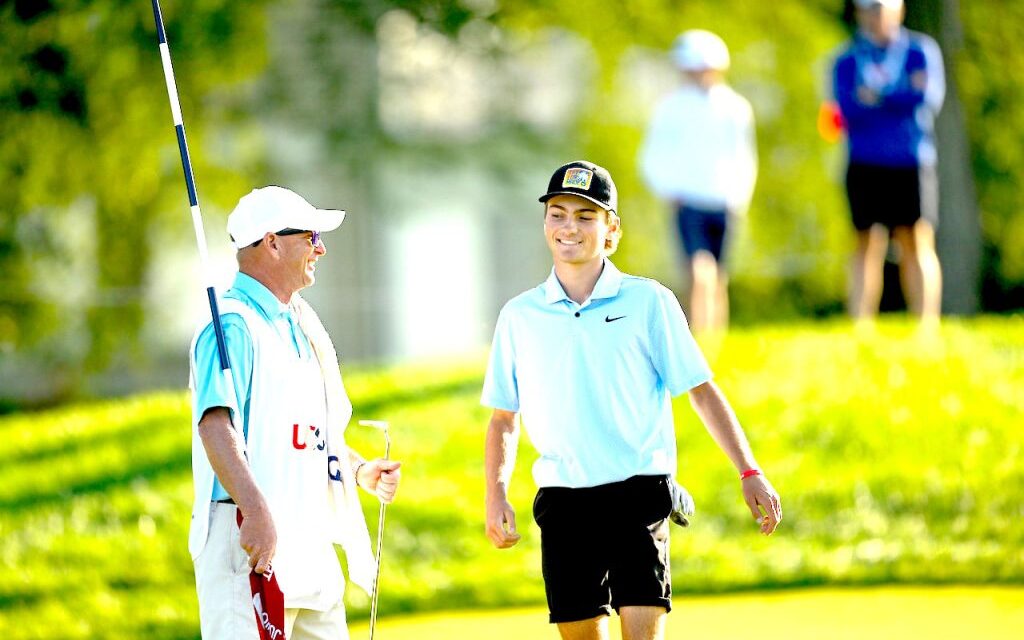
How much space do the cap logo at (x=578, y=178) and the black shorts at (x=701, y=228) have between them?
6191mm

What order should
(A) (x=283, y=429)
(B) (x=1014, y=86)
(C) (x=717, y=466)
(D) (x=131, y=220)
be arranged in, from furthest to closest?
(D) (x=131, y=220) < (B) (x=1014, y=86) < (C) (x=717, y=466) < (A) (x=283, y=429)

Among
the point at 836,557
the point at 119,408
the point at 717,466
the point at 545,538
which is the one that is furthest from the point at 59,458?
the point at 545,538

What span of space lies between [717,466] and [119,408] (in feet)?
13.3

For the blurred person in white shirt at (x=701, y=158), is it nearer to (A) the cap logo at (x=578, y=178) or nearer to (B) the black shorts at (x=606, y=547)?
(A) the cap logo at (x=578, y=178)

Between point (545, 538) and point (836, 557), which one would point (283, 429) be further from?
point (836, 557)

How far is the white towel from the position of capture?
15.3ft

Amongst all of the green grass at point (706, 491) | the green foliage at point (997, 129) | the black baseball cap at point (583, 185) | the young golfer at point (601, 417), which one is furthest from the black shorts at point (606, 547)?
the green foliage at point (997, 129)

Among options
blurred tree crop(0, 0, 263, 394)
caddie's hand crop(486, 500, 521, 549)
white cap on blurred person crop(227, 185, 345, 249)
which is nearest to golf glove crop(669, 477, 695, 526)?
caddie's hand crop(486, 500, 521, 549)

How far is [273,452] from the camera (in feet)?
14.6

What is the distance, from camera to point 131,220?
17.0 m

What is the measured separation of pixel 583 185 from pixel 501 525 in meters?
0.94

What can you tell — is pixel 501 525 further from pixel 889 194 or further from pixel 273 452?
pixel 889 194

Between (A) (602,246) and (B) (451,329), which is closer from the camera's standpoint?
(A) (602,246)

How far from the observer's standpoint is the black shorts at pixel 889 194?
35.2ft
